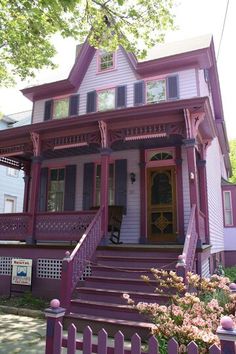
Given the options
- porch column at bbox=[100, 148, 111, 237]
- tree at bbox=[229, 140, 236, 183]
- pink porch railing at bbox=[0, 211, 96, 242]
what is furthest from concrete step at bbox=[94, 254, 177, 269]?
tree at bbox=[229, 140, 236, 183]

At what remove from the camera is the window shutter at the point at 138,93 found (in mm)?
11531

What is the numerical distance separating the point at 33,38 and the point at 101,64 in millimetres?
4462

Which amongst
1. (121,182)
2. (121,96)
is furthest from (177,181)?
(121,96)

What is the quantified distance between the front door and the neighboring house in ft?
39.4

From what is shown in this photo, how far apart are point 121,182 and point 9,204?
11993 millimetres

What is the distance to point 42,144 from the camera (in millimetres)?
9977

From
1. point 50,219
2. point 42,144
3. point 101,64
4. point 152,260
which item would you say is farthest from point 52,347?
point 101,64

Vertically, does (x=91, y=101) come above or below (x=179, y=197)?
above

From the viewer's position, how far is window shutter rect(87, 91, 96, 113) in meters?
12.4

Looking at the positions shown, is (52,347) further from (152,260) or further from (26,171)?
(26,171)

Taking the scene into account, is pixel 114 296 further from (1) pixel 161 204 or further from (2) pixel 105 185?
(1) pixel 161 204

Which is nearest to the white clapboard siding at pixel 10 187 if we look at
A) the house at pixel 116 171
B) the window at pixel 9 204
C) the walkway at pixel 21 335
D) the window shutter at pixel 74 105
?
the window at pixel 9 204

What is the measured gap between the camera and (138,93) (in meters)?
11.7

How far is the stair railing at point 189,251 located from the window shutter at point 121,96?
560 cm
